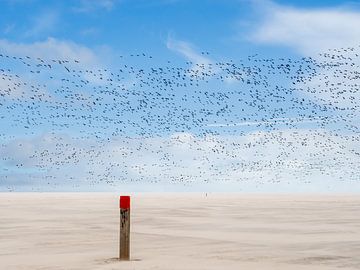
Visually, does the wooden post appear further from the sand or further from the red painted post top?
the sand

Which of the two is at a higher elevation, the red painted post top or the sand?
the red painted post top

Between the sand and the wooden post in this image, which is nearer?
the sand

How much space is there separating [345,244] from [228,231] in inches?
188

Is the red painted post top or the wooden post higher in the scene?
the red painted post top

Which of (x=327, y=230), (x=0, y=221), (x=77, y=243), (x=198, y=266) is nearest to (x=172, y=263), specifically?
(x=198, y=266)

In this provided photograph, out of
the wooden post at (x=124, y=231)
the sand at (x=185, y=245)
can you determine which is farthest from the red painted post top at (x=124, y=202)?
the sand at (x=185, y=245)

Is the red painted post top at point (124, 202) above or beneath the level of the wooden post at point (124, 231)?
above

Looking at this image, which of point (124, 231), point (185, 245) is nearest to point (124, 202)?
point (124, 231)

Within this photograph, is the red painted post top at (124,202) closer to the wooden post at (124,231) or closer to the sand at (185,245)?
the wooden post at (124,231)

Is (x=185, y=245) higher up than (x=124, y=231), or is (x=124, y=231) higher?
(x=124, y=231)

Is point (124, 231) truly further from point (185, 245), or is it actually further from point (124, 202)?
point (185, 245)

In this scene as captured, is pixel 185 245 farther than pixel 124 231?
Yes

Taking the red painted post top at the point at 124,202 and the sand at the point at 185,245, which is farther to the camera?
the red painted post top at the point at 124,202

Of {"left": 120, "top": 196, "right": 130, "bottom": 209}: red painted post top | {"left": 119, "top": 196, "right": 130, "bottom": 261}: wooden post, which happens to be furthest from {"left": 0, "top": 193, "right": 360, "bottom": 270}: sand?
{"left": 120, "top": 196, "right": 130, "bottom": 209}: red painted post top
